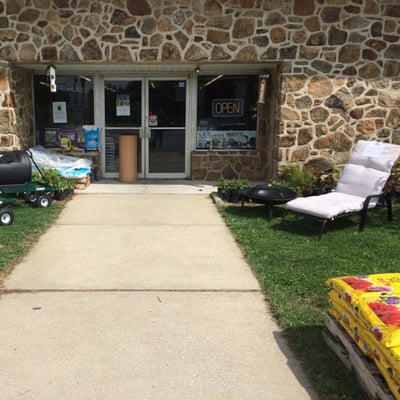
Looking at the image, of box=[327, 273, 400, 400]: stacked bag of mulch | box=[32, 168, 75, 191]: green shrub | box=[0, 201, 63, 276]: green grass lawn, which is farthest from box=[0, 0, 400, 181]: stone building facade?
box=[327, 273, 400, 400]: stacked bag of mulch

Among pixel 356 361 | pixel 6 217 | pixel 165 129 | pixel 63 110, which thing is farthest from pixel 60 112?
pixel 356 361

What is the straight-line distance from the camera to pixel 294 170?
923 cm

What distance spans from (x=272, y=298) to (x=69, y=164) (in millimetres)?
6758

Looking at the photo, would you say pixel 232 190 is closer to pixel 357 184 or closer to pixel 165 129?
pixel 357 184

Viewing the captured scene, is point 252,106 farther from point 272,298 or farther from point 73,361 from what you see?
point 73,361

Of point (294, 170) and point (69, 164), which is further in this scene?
point (69, 164)

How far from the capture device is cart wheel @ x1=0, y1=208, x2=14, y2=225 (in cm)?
658

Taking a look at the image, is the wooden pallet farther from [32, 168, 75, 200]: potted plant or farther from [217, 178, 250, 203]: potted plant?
[32, 168, 75, 200]: potted plant

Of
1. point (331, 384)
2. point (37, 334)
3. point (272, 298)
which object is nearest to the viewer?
point (331, 384)

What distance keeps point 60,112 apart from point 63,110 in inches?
3.3

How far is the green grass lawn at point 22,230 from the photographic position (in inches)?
212

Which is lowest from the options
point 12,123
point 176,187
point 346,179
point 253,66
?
point 176,187

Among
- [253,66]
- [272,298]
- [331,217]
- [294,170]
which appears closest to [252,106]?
[253,66]

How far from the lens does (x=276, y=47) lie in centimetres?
908
